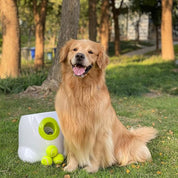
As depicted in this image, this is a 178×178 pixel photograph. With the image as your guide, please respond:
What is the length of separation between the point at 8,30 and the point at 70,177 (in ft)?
19.8

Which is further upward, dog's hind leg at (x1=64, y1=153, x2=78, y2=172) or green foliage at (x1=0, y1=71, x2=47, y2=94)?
green foliage at (x1=0, y1=71, x2=47, y2=94)

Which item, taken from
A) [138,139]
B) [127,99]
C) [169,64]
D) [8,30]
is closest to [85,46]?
[138,139]

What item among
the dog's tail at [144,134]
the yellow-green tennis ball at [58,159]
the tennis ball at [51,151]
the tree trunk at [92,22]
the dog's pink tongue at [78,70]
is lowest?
the yellow-green tennis ball at [58,159]

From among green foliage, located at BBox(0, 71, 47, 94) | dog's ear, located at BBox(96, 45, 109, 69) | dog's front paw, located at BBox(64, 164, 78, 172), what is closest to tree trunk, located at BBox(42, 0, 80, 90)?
green foliage, located at BBox(0, 71, 47, 94)

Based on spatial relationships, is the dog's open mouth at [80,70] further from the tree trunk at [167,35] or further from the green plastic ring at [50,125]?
the tree trunk at [167,35]

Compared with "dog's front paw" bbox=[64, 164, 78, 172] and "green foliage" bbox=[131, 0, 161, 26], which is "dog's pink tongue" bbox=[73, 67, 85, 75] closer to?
"dog's front paw" bbox=[64, 164, 78, 172]

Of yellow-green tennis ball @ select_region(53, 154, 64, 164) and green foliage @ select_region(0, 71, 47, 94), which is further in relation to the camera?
green foliage @ select_region(0, 71, 47, 94)

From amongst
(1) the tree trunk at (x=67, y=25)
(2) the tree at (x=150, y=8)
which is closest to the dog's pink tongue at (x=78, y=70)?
(1) the tree trunk at (x=67, y=25)

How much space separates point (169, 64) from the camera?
37.8ft

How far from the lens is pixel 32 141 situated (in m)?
3.18

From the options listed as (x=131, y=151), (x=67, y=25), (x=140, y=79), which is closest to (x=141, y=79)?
(x=140, y=79)

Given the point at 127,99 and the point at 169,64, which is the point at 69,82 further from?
the point at 169,64

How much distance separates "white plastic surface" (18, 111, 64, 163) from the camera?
3.17m

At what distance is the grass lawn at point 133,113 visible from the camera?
3.03m
